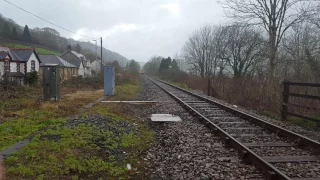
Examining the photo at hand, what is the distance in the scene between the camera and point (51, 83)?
1388 cm

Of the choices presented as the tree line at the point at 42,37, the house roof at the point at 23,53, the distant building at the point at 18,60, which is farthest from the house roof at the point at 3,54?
the tree line at the point at 42,37

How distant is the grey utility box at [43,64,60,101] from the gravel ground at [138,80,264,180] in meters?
8.36

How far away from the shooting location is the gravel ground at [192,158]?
469cm

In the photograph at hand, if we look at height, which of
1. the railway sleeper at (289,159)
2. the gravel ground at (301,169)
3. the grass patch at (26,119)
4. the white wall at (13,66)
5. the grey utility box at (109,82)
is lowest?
the gravel ground at (301,169)

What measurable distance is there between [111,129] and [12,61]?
34254 mm

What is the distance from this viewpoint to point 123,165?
526 centimetres

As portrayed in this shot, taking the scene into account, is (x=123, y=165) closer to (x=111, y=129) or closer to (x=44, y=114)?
(x=111, y=129)

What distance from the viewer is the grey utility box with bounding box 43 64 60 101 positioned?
45.8 feet

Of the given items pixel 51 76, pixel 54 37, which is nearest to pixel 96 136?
pixel 51 76

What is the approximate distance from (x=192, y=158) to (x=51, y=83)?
10825 mm

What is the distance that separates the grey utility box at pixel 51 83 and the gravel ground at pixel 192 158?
329 inches

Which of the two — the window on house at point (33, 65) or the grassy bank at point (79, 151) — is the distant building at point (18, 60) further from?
the grassy bank at point (79, 151)

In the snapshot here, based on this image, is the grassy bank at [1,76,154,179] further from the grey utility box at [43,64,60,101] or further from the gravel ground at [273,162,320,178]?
the grey utility box at [43,64,60,101]

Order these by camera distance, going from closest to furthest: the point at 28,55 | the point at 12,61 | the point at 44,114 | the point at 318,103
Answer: the point at 44,114
the point at 318,103
the point at 12,61
the point at 28,55
